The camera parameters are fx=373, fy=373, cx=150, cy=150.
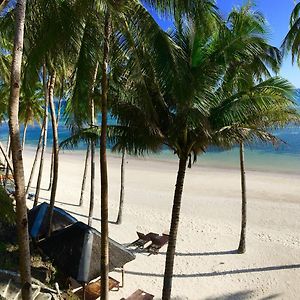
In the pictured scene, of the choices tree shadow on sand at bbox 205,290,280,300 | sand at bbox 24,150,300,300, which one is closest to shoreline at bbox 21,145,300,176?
sand at bbox 24,150,300,300

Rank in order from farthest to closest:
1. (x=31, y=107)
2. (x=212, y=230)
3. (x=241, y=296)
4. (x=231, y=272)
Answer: (x=31, y=107)
(x=212, y=230)
(x=231, y=272)
(x=241, y=296)

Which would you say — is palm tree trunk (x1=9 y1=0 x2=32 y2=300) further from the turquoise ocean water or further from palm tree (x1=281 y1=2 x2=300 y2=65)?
the turquoise ocean water

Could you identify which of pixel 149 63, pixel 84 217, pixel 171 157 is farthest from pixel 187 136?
pixel 171 157

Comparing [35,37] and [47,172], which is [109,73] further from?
[47,172]

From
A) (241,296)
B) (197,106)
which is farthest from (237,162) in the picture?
(197,106)

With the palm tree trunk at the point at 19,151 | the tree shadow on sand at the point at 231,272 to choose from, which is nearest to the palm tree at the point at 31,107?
the tree shadow on sand at the point at 231,272

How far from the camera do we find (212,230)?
613 inches

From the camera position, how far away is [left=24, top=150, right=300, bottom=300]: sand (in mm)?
10758

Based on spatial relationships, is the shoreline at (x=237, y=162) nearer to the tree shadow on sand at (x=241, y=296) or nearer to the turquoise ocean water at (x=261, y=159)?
the turquoise ocean water at (x=261, y=159)

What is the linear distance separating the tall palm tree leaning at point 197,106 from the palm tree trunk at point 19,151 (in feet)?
9.07

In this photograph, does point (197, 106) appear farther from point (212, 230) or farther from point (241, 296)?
point (212, 230)

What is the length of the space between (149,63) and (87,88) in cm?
136

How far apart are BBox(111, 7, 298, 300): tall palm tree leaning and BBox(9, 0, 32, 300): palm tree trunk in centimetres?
276

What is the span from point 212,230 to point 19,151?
12.0 m
